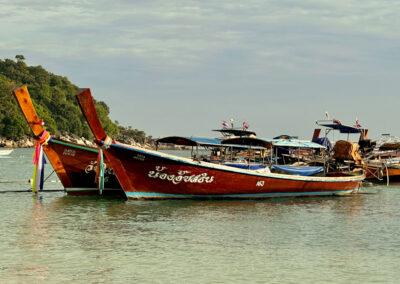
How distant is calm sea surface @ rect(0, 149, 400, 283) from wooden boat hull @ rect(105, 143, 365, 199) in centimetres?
54

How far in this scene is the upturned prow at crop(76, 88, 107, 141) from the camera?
2264cm

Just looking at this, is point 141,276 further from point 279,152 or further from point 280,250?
point 279,152

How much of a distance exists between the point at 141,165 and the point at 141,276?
12.3 metres

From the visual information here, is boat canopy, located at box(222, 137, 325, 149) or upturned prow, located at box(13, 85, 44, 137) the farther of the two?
boat canopy, located at box(222, 137, 325, 149)

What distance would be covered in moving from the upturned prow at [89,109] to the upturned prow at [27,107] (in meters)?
3.49

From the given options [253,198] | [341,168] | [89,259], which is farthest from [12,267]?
[341,168]

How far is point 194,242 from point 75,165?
12.6 meters

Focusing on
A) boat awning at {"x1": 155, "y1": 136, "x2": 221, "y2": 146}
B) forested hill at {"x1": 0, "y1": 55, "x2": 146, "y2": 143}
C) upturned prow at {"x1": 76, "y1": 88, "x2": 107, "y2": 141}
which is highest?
forested hill at {"x1": 0, "y1": 55, "x2": 146, "y2": 143}

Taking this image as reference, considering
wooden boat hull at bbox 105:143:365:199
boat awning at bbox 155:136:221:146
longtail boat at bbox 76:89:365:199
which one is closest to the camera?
longtail boat at bbox 76:89:365:199

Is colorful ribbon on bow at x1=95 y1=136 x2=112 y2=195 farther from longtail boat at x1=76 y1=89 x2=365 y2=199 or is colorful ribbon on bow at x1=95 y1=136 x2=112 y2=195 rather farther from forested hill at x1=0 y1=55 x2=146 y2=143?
forested hill at x1=0 y1=55 x2=146 y2=143

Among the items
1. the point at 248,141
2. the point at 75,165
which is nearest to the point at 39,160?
the point at 75,165

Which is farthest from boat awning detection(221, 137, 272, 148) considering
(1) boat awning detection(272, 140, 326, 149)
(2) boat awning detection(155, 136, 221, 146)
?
(1) boat awning detection(272, 140, 326, 149)

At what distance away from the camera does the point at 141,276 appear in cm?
1323

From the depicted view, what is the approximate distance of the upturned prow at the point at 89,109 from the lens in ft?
74.3
